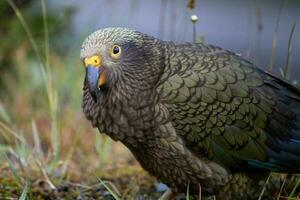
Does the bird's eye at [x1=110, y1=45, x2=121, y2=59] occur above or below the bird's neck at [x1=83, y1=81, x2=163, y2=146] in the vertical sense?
above

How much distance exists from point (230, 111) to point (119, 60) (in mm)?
625

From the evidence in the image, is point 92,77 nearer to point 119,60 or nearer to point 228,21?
point 119,60

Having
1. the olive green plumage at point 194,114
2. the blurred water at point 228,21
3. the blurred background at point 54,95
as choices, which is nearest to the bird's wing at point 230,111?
the olive green plumage at point 194,114

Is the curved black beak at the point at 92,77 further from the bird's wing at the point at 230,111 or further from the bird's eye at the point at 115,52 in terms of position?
the bird's wing at the point at 230,111

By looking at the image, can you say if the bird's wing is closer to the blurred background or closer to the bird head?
the bird head

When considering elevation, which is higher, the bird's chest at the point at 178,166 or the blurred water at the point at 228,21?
the bird's chest at the point at 178,166

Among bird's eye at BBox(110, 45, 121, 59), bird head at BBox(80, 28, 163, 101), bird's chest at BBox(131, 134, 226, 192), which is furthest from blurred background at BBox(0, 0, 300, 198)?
bird's eye at BBox(110, 45, 121, 59)

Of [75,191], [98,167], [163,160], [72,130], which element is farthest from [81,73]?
[163,160]

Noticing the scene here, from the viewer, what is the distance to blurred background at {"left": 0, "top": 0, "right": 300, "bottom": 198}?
437 cm

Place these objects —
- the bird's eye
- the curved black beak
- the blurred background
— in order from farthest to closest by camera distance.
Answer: the blurred background < the bird's eye < the curved black beak

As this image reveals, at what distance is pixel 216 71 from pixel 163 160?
21.2 inches

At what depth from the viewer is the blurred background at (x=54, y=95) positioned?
4.37m

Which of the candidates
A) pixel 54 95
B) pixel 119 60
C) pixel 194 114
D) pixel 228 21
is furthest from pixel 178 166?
pixel 228 21

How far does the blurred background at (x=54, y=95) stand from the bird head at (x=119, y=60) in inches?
21.0
